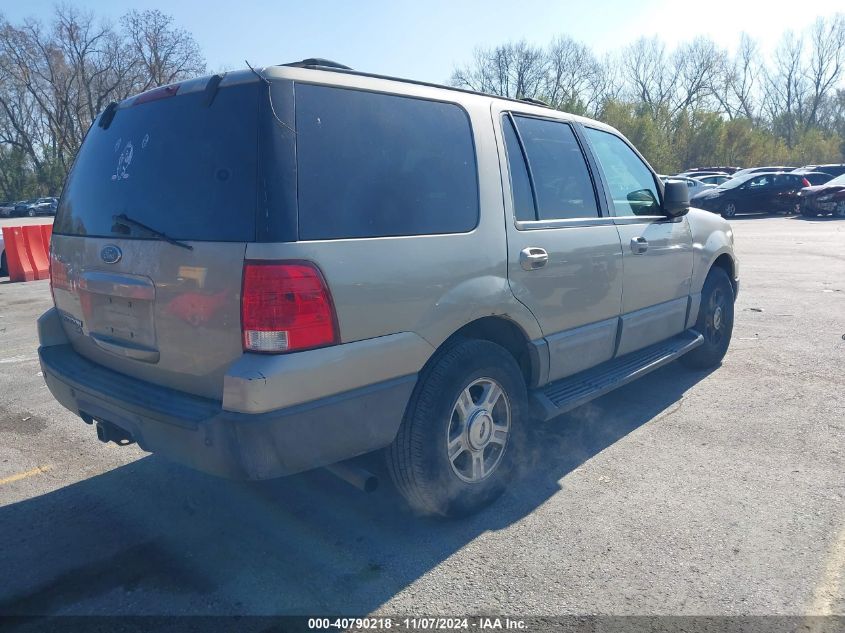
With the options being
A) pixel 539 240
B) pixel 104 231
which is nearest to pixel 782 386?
pixel 539 240

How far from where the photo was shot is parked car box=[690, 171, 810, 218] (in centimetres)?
2512

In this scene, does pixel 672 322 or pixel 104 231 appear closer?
pixel 104 231

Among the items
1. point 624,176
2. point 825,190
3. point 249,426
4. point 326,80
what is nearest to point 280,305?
point 249,426

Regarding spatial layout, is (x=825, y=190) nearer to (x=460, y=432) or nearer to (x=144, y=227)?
(x=460, y=432)

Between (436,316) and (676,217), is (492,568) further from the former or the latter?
(676,217)

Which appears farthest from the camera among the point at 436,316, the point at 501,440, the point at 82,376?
the point at 501,440

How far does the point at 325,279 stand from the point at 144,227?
90cm

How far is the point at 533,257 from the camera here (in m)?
3.56

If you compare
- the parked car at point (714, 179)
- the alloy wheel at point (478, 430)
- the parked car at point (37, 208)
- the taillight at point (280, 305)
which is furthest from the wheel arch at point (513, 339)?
the parked car at point (37, 208)

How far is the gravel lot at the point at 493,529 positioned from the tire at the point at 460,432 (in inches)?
7.5

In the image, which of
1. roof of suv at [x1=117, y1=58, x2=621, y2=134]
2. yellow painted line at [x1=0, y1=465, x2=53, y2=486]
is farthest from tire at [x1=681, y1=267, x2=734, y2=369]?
yellow painted line at [x1=0, y1=465, x2=53, y2=486]

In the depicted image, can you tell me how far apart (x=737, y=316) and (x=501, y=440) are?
567 cm

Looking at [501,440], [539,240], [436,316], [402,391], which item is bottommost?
[501,440]

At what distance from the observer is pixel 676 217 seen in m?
5.09
